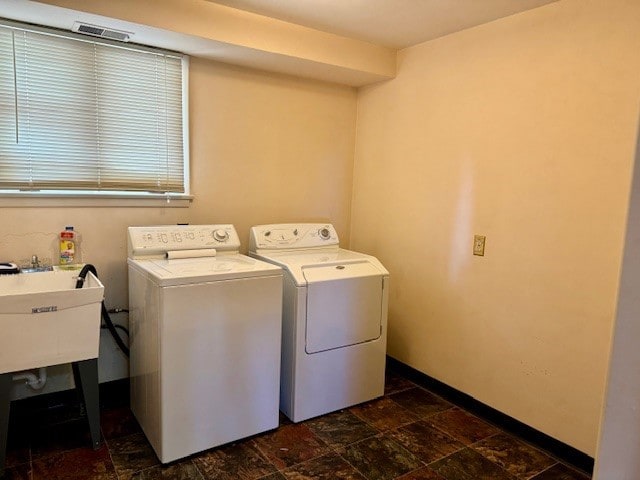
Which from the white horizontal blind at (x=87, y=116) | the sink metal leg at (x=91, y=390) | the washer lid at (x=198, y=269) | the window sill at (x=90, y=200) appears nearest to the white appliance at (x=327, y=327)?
the washer lid at (x=198, y=269)

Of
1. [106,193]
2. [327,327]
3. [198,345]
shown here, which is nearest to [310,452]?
[327,327]

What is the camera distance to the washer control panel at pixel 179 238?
2441 mm

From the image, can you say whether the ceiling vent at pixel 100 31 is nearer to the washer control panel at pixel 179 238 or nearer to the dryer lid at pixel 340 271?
the washer control panel at pixel 179 238

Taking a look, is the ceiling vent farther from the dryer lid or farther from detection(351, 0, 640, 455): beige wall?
detection(351, 0, 640, 455): beige wall

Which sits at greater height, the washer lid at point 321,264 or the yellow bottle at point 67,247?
the yellow bottle at point 67,247

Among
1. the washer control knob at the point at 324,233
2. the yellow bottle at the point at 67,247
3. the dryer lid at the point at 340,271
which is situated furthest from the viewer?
the washer control knob at the point at 324,233

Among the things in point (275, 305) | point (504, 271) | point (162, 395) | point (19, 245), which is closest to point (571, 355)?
point (504, 271)

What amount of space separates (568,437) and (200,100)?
9.21ft

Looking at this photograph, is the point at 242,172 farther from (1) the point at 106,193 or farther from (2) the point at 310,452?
(2) the point at 310,452

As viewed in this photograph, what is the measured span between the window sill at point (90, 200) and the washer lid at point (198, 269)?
393mm

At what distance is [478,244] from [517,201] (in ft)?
1.14

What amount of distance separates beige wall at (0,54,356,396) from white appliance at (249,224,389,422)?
0.36 m

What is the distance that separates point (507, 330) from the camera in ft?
8.09

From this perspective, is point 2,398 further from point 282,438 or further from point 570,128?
point 570,128
